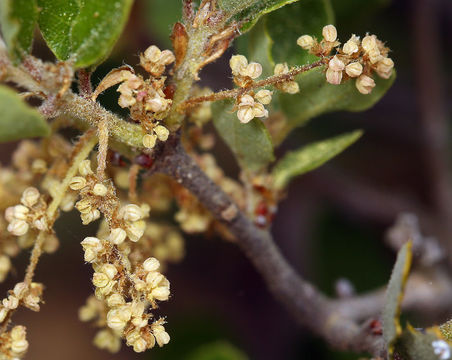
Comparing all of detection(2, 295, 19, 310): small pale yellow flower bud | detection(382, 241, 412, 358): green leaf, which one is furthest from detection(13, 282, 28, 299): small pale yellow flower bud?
detection(382, 241, 412, 358): green leaf

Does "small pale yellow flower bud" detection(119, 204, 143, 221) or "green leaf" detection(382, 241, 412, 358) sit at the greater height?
"small pale yellow flower bud" detection(119, 204, 143, 221)

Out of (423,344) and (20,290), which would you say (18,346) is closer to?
(20,290)

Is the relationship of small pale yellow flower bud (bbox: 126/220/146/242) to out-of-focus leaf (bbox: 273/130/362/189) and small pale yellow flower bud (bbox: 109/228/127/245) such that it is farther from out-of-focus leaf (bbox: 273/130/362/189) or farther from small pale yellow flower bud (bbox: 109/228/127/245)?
out-of-focus leaf (bbox: 273/130/362/189)

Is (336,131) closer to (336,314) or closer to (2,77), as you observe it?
(336,314)

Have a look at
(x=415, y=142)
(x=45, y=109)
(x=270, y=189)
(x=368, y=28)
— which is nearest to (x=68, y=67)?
(x=45, y=109)

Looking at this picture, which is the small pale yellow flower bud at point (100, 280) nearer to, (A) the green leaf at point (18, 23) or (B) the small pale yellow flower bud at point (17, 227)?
(B) the small pale yellow flower bud at point (17, 227)
